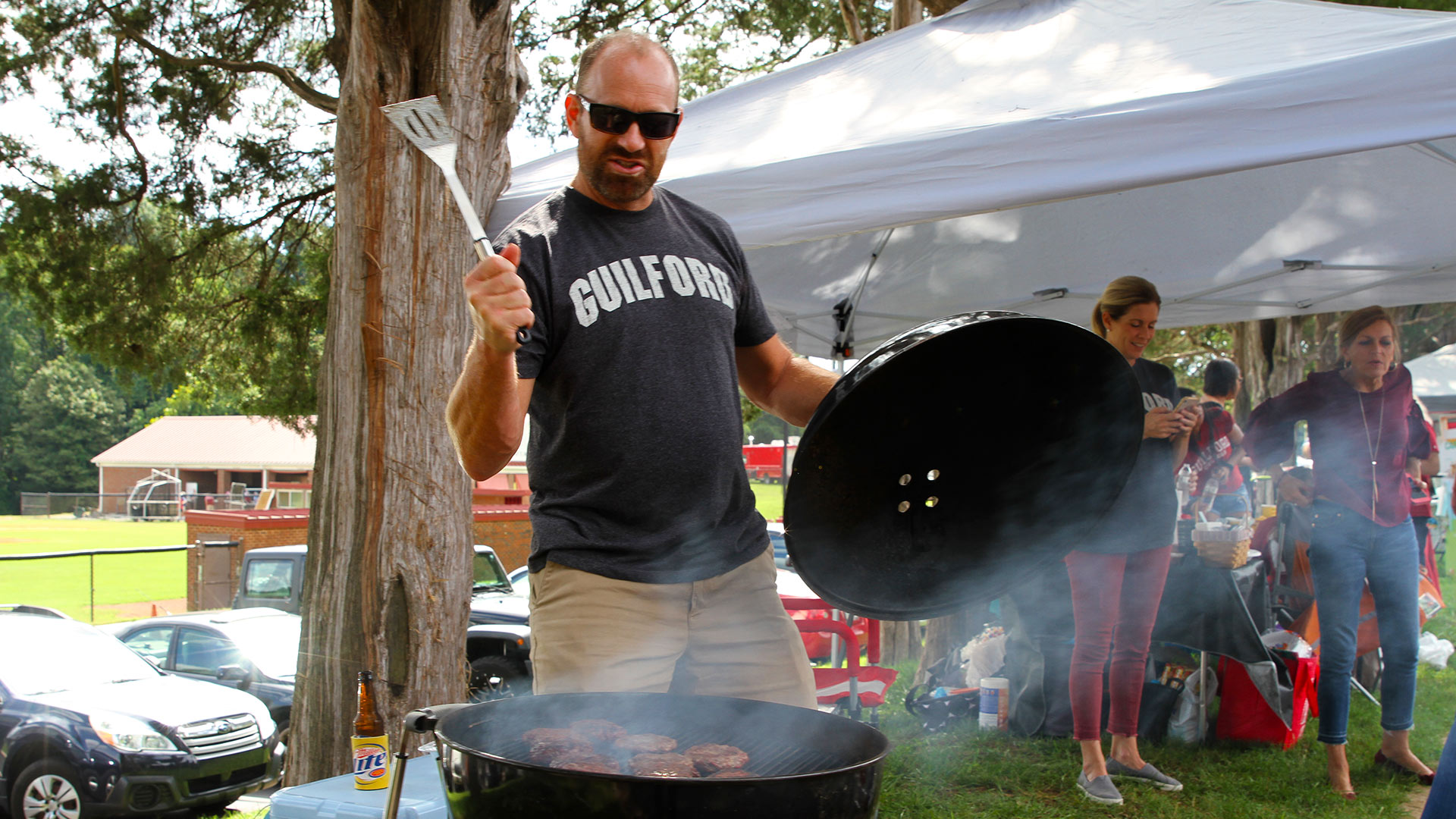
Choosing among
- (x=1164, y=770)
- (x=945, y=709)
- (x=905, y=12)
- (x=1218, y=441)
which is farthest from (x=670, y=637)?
(x=905, y=12)

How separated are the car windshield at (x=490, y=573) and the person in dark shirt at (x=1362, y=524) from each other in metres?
7.28

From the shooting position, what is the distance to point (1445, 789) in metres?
1.62

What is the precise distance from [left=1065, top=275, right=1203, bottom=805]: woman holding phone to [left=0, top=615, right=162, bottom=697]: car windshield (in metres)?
6.90

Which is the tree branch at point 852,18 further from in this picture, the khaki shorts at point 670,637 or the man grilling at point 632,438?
the khaki shorts at point 670,637

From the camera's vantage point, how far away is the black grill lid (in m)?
1.37

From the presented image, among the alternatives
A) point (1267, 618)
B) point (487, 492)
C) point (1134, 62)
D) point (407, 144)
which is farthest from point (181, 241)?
point (487, 492)

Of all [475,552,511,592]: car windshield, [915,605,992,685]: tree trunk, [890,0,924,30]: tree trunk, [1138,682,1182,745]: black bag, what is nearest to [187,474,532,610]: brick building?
[475,552,511,592]: car windshield

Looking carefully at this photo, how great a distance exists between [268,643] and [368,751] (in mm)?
7253

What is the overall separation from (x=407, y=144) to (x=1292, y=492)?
12.5ft

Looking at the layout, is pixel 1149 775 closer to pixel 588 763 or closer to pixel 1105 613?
pixel 1105 613

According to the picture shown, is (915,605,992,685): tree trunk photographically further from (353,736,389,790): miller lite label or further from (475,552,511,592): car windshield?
(475,552,511,592): car windshield

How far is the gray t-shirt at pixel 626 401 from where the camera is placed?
1.63 m

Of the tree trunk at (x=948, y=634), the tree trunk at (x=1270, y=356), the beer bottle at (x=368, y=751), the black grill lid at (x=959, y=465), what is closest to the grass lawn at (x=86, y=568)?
the tree trunk at (x=948, y=634)

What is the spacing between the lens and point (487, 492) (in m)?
22.7
